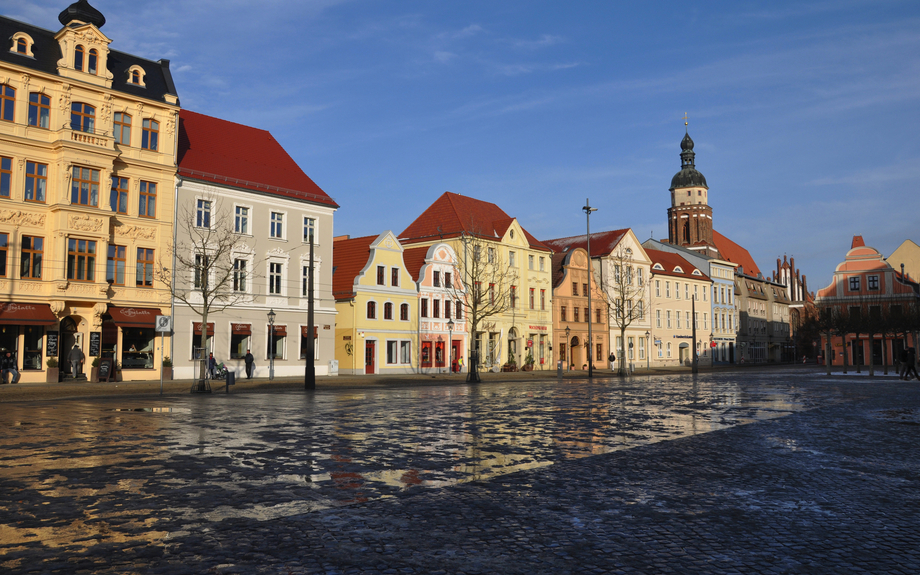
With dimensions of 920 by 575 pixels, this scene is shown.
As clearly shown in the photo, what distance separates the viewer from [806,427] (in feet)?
51.5

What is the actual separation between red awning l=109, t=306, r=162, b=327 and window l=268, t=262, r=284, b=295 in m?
8.06

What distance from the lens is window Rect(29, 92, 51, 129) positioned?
120 ft

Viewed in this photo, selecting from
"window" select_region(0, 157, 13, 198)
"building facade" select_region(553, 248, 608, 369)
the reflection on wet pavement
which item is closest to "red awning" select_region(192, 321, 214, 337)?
"window" select_region(0, 157, 13, 198)

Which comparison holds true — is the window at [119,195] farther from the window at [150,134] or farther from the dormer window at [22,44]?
the dormer window at [22,44]

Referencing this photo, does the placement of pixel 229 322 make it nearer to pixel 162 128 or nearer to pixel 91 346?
pixel 91 346

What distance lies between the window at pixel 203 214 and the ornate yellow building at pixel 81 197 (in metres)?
1.94

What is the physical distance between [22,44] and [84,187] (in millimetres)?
7634

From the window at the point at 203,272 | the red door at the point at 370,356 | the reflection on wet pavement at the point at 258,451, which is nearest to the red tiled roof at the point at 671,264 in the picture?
the red door at the point at 370,356

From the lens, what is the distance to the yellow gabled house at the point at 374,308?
51.8 m

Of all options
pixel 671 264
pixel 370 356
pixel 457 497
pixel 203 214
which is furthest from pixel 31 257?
pixel 671 264

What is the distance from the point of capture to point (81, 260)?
123ft

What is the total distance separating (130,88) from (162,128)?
104 inches

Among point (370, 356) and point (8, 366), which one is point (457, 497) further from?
point (370, 356)

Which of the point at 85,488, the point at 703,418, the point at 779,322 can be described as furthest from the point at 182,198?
the point at 779,322
